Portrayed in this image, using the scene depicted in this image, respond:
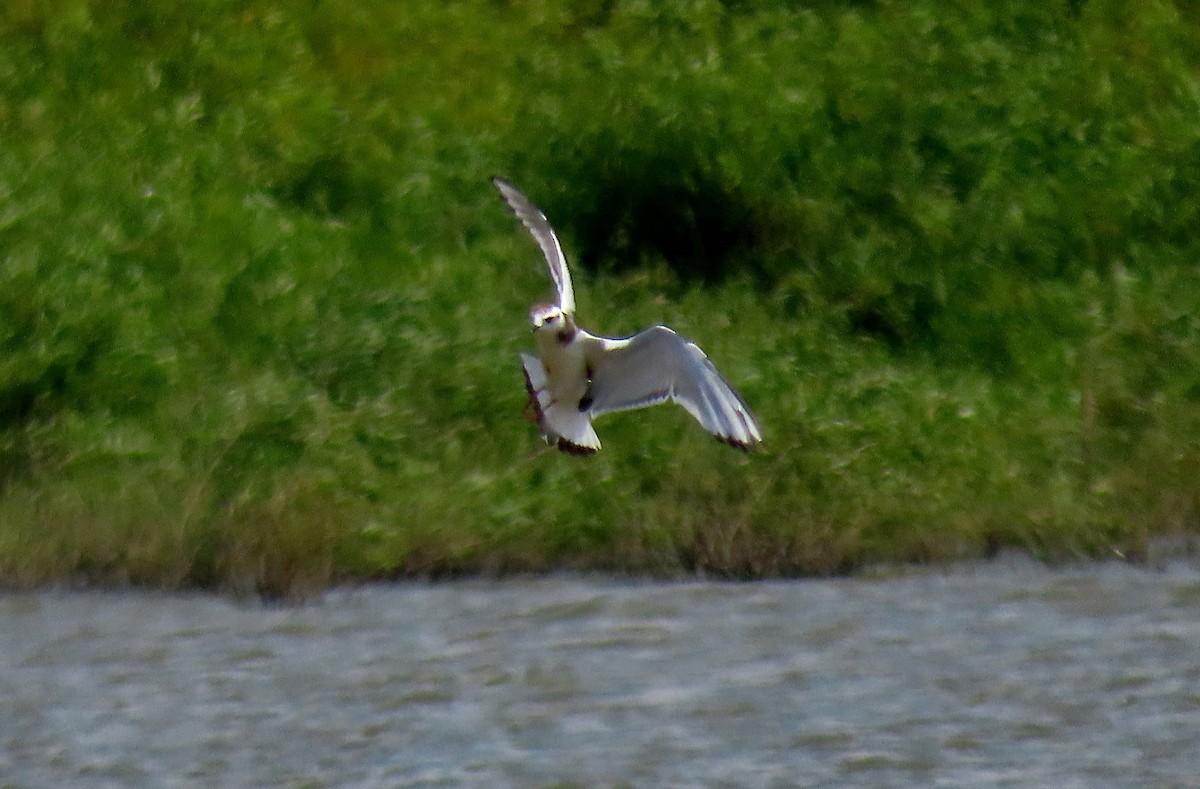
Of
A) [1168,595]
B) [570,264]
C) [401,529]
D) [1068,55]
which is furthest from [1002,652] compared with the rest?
[1068,55]

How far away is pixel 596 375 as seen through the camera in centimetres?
767

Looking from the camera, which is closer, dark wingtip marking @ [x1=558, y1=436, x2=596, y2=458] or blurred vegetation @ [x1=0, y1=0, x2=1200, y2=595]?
dark wingtip marking @ [x1=558, y1=436, x2=596, y2=458]

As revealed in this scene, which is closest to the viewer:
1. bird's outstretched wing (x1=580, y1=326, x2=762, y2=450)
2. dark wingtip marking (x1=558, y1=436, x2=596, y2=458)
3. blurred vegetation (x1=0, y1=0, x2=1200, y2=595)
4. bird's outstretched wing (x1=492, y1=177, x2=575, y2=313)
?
bird's outstretched wing (x1=580, y1=326, x2=762, y2=450)

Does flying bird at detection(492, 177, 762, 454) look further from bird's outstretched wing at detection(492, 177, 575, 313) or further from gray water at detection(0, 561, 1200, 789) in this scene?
gray water at detection(0, 561, 1200, 789)

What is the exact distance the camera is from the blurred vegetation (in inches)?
350

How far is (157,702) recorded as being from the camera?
7.51m

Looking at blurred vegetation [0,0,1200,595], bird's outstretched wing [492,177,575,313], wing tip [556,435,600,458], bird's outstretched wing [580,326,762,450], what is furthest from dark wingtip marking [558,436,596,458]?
blurred vegetation [0,0,1200,595]

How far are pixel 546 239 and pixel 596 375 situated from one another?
52cm

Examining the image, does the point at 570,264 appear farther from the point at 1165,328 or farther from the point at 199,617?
the point at 199,617

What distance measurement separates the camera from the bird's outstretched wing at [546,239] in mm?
7336

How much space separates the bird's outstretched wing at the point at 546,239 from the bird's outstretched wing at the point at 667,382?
0.22m

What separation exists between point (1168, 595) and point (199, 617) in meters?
3.64

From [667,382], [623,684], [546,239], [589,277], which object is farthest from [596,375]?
[589,277]

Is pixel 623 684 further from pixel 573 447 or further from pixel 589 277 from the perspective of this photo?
pixel 589 277
